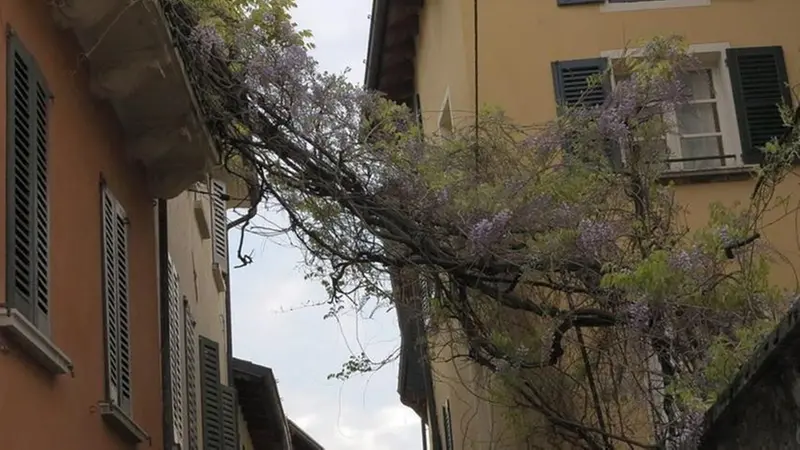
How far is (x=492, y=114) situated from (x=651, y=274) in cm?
271

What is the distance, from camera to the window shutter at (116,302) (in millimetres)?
8547

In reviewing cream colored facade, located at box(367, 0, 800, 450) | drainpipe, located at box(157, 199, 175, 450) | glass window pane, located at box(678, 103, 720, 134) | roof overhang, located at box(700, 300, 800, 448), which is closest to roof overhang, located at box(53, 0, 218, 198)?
drainpipe, located at box(157, 199, 175, 450)

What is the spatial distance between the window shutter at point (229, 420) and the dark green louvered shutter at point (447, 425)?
2622 millimetres

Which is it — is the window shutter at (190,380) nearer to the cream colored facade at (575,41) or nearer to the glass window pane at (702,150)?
the cream colored facade at (575,41)

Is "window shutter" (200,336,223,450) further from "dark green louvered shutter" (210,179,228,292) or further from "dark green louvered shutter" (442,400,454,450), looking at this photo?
"dark green louvered shutter" (442,400,454,450)

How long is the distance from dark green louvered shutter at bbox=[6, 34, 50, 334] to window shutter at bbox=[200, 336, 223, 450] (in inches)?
255

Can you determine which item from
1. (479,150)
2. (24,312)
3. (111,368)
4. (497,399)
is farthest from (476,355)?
(24,312)

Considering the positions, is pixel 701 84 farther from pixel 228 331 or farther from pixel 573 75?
pixel 228 331

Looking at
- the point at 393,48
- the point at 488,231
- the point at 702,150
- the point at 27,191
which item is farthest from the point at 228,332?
the point at 27,191

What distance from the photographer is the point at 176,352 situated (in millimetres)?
11562

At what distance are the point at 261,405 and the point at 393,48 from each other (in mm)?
6107

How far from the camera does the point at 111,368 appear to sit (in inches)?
334

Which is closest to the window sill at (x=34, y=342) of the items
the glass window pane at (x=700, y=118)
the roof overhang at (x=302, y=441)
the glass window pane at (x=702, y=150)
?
the glass window pane at (x=702, y=150)

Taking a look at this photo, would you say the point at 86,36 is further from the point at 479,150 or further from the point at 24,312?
the point at 479,150
